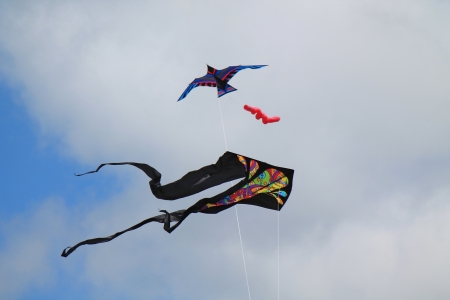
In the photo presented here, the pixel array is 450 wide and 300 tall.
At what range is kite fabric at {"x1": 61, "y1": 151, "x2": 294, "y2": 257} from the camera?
76.2ft

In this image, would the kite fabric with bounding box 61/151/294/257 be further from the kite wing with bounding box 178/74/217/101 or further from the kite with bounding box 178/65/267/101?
the kite wing with bounding box 178/74/217/101

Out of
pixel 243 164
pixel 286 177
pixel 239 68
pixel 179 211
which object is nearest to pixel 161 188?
pixel 179 211

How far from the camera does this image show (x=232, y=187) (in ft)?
79.7

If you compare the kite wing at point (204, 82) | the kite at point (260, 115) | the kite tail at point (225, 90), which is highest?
the kite wing at point (204, 82)

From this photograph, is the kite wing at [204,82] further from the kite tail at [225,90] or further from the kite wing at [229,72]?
the kite wing at [229,72]

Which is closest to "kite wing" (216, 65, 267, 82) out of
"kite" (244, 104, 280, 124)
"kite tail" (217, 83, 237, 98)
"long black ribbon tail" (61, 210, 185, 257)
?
"kite tail" (217, 83, 237, 98)

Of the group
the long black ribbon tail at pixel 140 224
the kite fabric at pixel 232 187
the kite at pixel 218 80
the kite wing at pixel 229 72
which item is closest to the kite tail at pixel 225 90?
the kite at pixel 218 80

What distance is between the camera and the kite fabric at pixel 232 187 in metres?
23.2

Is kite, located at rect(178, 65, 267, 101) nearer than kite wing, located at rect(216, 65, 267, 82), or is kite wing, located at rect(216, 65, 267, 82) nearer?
kite wing, located at rect(216, 65, 267, 82)

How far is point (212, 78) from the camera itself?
29359mm

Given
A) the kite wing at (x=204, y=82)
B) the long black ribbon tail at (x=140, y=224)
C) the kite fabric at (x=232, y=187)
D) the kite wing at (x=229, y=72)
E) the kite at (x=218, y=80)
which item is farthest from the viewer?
the kite wing at (x=204, y=82)

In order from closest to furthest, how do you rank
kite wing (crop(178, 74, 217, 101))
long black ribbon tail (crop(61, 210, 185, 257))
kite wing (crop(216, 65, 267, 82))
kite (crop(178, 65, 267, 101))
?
long black ribbon tail (crop(61, 210, 185, 257)) → kite wing (crop(216, 65, 267, 82)) → kite (crop(178, 65, 267, 101)) → kite wing (crop(178, 74, 217, 101))

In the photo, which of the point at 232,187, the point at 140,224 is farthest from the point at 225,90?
the point at 140,224

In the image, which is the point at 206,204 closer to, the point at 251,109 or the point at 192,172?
the point at 192,172
